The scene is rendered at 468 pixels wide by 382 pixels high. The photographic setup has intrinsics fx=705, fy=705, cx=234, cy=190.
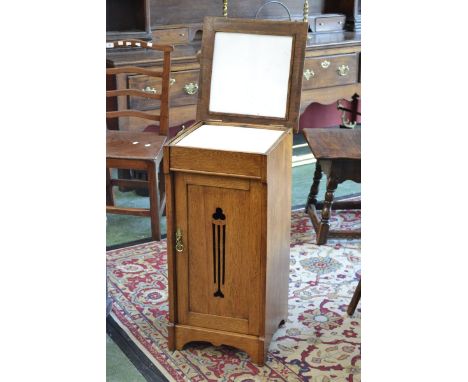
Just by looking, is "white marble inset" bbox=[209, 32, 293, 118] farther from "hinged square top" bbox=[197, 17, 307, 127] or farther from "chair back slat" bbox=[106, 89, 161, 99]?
"chair back slat" bbox=[106, 89, 161, 99]

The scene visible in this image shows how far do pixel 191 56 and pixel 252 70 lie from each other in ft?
5.34

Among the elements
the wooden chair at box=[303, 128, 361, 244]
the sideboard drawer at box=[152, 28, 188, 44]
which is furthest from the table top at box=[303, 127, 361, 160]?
the sideboard drawer at box=[152, 28, 188, 44]

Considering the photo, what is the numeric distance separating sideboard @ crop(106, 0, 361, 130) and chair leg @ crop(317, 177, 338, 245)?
37.2 inches

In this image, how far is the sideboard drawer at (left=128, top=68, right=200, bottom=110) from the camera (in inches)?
143

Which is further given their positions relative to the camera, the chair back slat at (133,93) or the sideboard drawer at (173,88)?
the sideboard drawer at (173,88)

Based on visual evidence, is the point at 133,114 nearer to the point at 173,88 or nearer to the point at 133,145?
the point at 133,145

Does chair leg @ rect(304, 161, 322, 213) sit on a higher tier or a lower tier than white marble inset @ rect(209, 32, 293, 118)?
lower

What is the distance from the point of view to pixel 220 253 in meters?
2.26

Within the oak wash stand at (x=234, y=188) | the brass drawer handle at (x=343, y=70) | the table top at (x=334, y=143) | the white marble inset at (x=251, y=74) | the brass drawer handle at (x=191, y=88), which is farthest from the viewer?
the brass drawer handle at (x=343, y=70)

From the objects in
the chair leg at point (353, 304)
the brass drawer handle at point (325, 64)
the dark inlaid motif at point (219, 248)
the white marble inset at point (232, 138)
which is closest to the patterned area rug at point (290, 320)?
the chair leg at point (353, 304)

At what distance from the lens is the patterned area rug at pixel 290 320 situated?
2.35 metres

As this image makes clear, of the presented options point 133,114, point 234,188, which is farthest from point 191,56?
point 234,188

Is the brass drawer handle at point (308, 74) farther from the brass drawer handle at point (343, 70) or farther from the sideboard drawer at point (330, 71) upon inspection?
the brass drawer handle at point (343, 70)
